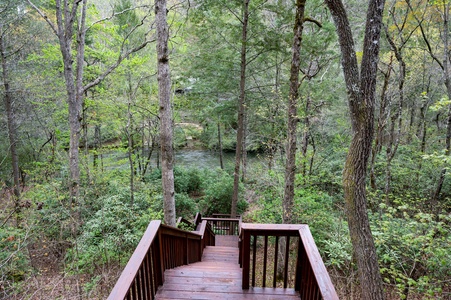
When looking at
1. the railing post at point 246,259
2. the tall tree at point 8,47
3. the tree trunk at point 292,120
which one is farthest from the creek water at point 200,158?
the railing post at point 246,259

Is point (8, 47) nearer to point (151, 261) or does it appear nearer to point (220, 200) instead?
point (220, 200)

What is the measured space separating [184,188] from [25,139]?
916 centimetres

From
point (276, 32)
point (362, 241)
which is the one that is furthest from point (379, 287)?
point (276, 32)

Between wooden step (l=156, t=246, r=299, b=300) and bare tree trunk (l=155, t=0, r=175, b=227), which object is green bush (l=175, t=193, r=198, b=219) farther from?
wooden step (l=156, t=246, r=299, b=300)

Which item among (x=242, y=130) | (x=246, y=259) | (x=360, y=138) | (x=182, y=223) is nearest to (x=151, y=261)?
(x=246, y=259)

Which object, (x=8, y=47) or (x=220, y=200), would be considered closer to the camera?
(x=8, y=47)

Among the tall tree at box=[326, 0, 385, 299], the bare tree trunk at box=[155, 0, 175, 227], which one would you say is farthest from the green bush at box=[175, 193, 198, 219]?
the tall tree at box=[326, 0, 385, 299]

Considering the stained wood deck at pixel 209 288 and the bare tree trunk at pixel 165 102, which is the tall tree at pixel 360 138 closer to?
the stained wood deck at pixel 209 288

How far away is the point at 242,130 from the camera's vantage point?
1045cm

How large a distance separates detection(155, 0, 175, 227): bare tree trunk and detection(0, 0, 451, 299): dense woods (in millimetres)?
27

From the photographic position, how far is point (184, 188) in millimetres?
14508

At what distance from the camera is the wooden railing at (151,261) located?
5.95ft

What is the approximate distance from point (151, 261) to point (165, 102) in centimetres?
295

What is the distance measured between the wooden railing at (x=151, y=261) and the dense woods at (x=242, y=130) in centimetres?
121
